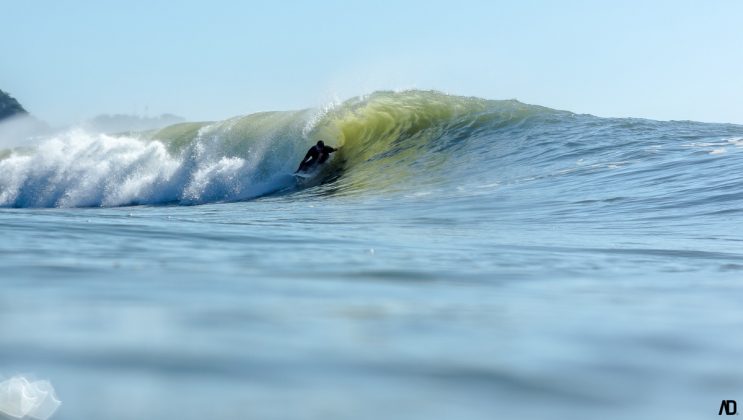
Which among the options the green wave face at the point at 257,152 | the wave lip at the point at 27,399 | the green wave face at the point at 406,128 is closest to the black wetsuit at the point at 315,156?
the green wave face at the point at 257,152

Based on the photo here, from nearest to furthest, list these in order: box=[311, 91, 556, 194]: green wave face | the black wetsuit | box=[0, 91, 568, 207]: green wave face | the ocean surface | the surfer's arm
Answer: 1. the ocean surface
2. box=[311, 91, 556, 194]: green wave face
3. box=[0, 91, 568, 207]: green wave face
4. the black wetsuit
5. the surfer's arm

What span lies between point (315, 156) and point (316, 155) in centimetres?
5

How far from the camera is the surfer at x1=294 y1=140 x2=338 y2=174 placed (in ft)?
56.4

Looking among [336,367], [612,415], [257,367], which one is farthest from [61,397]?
[612,415]

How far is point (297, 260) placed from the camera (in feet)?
13.9

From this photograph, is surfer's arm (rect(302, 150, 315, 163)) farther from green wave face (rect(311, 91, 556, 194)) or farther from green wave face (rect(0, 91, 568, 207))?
green wave face (rect(311, 91, 556, 194))

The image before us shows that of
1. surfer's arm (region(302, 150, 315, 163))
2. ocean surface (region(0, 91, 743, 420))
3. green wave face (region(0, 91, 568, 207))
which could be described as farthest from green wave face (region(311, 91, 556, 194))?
ocean surface (region(0, 91, 743, 420))

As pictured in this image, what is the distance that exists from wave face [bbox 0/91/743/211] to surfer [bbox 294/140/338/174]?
0.19 meters

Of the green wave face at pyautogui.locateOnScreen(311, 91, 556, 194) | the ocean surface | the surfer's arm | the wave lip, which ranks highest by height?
the green wave face at pyautogui.locateOnScreen(311, 91, 556, 194)

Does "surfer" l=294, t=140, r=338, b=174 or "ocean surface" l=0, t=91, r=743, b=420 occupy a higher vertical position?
"surfer" l=294, t=140, r=338, b=174

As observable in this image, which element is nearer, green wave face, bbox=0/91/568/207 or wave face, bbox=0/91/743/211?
wave face, bbox=0/91/743/211

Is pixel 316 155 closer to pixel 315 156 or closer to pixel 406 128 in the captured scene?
pixel 315 156

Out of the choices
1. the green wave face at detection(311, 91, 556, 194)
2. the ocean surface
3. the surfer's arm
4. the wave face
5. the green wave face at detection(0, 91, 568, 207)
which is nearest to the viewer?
the ocean surface

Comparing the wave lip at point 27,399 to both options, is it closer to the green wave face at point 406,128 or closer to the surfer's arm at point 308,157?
the green wave face at point 406,128
